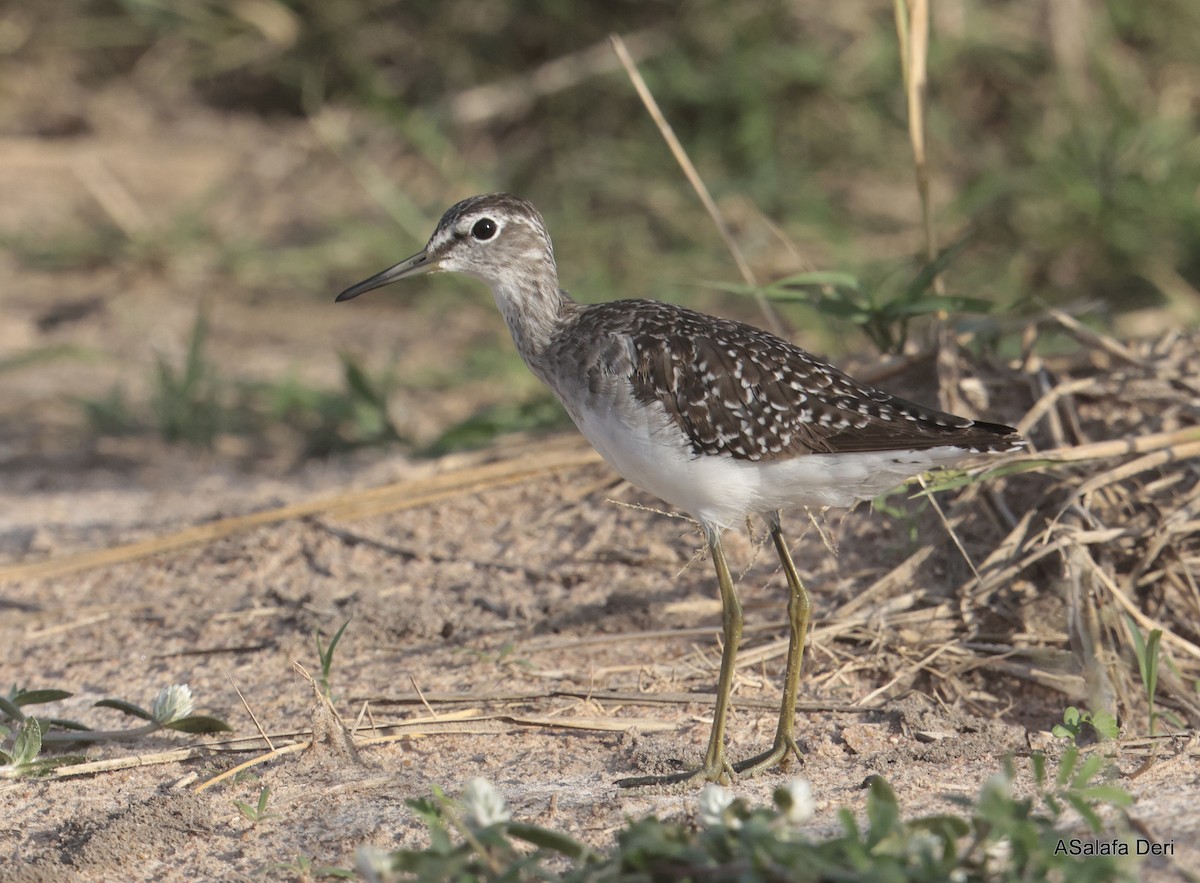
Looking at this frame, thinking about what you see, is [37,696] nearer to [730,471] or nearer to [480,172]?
[730,471]

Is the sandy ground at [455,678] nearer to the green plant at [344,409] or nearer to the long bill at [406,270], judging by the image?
the green plant at [344,409]

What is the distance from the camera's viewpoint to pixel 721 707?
378 cm

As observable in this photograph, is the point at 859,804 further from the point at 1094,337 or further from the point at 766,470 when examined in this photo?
the point at 1094,337

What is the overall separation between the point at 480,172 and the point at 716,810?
22.2 feet

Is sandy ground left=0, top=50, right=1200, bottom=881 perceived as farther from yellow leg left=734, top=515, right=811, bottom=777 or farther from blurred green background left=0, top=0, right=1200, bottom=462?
blurred green background left=0, top=0, right=1200, bottom=462

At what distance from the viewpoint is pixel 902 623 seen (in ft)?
14.6

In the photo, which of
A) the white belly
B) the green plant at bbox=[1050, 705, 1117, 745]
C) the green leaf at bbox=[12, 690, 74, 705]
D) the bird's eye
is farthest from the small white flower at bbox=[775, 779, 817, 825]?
the bird's eye

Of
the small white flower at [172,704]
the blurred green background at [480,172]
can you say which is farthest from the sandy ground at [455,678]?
the blurred green background at [480,172]

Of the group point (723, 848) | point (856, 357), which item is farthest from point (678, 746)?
point (856, 357)

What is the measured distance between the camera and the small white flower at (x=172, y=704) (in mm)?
3871

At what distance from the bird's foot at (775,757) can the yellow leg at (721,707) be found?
0.07 m

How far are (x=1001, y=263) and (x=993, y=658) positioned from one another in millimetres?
4275

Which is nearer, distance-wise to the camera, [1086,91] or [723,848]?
[723,848]

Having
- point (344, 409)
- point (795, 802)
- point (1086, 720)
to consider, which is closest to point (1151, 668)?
point (1086, 720)
